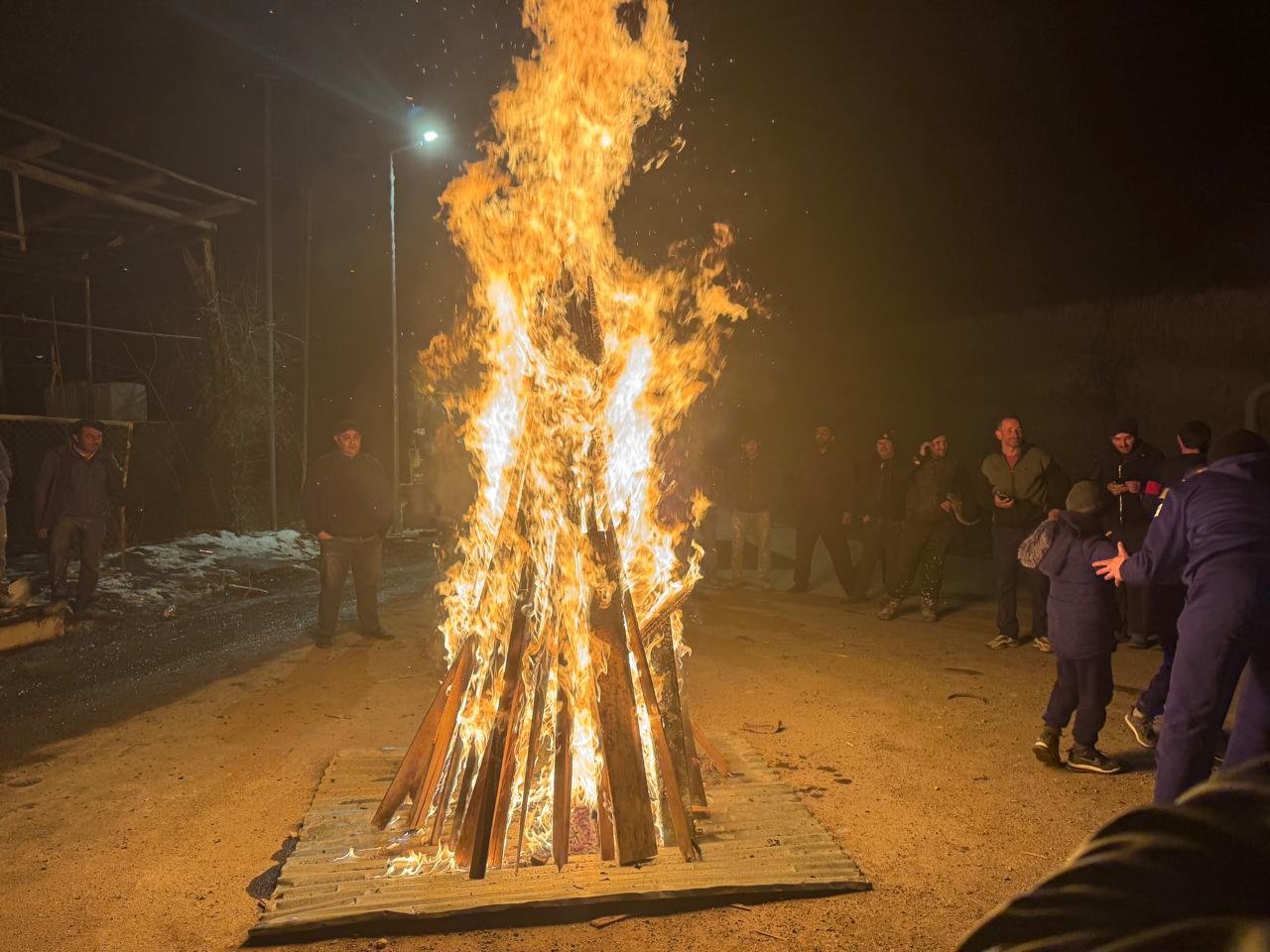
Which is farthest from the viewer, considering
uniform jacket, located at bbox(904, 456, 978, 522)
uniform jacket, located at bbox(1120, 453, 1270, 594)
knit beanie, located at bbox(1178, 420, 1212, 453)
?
uniform jacket, located at bbox(904, 456, 978, 522)

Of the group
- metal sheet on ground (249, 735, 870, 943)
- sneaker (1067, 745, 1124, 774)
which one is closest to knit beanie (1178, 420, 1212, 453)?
sneaker (1067, 745, 1124, 774)

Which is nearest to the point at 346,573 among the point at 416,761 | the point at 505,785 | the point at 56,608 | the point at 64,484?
the point at 56,608

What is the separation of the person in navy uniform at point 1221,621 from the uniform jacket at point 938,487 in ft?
17.2

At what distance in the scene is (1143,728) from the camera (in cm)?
583

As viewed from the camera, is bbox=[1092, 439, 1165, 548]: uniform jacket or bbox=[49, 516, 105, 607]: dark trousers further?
bbox=[49, 516, 105, 607]: dark trousers

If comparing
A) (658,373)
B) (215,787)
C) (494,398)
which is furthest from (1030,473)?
(215,787)

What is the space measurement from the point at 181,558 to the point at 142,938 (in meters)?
10.2

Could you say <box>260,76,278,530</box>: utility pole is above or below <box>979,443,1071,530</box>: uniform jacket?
above

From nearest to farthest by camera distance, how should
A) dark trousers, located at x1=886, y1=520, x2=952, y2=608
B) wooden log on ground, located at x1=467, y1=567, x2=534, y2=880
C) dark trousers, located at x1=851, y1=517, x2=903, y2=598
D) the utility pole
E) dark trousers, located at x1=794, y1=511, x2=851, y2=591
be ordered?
wooden log on ground, located at x1=467, y1=567, x2=534, y2=880 → dark trousers, located at x1=886, y1=520, x2=952, y2=608 → dark trousers, located at x1=851, y1=517, x2=903, y2=598 → dark trousers, located at x1=794, y1=511, x2=851, y2=591 → the utility pole

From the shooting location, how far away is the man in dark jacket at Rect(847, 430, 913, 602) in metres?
10.6

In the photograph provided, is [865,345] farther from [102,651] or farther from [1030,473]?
[102,651]

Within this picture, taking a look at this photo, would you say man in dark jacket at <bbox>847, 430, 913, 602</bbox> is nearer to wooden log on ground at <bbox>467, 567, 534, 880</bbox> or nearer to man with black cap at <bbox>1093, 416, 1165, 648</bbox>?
man with black cap at <bbox>1093, 416, 1165, 648</bbox>

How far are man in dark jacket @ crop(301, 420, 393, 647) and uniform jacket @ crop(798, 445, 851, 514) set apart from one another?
5.68 meters

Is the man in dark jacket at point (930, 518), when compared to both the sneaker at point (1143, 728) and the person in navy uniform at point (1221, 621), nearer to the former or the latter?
the sneaker at point (1143, 728)
